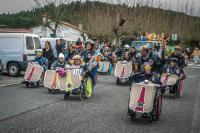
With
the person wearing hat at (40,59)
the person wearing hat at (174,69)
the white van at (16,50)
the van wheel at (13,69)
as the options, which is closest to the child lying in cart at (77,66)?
the person wearing hat at (174,69)

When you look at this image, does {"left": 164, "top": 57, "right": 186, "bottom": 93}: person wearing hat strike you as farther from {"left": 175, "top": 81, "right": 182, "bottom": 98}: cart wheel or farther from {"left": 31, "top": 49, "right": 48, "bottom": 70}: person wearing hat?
{"left": 31, "top": 49, "right": 48, "bottom": 70}: person wearing hat

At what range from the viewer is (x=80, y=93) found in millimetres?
13906

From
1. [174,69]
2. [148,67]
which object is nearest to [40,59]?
[174,69]

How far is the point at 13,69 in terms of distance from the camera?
891 inches

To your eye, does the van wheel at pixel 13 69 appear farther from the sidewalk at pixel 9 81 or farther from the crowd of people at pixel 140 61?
the crowd of people at pixel 140 61

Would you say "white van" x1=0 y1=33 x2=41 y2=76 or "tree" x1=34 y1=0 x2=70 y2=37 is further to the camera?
"tree" x1=34 y1=0 x2=70 y2=37

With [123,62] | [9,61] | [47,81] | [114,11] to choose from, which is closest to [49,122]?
[47,81]

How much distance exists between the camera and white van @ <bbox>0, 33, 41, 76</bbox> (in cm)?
2238

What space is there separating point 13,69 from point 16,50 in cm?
95

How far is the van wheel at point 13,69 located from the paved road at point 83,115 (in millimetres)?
6894

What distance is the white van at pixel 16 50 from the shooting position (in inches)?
881

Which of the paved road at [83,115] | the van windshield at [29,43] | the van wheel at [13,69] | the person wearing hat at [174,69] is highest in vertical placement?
the van windshield at [29,43]

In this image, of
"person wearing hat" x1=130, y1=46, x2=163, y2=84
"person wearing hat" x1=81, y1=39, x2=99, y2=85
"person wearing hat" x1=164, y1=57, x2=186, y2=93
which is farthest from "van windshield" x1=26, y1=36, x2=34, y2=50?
"person wearing hat" x1=130, y1=46, x2=163, y2=84

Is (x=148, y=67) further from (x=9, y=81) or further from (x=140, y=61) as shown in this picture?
(x=9, y=81)
